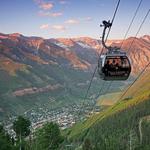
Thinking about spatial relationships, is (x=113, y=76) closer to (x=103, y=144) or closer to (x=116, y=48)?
(x=116, y=48)

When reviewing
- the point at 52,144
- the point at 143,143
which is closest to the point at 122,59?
the point at 52,144

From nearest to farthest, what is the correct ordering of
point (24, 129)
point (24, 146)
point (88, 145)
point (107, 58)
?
1. point (107, 58)
2. point (24, 146)
3. point (24, 129)
4. point (88, 145)

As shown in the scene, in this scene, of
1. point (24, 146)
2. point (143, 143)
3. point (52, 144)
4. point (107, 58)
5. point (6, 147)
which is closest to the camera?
point (107, 58)

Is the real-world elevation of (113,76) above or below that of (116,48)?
below

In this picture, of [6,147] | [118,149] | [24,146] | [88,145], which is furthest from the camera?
[118,149]

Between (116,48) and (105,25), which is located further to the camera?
(116,48)

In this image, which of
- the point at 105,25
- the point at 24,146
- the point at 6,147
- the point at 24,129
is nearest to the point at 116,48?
the point at 105,25

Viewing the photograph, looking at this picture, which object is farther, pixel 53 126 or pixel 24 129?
pixel 24 129

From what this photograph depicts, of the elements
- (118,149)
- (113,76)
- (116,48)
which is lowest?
(118,149)

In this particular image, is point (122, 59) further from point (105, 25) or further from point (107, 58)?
point (105, 25)
